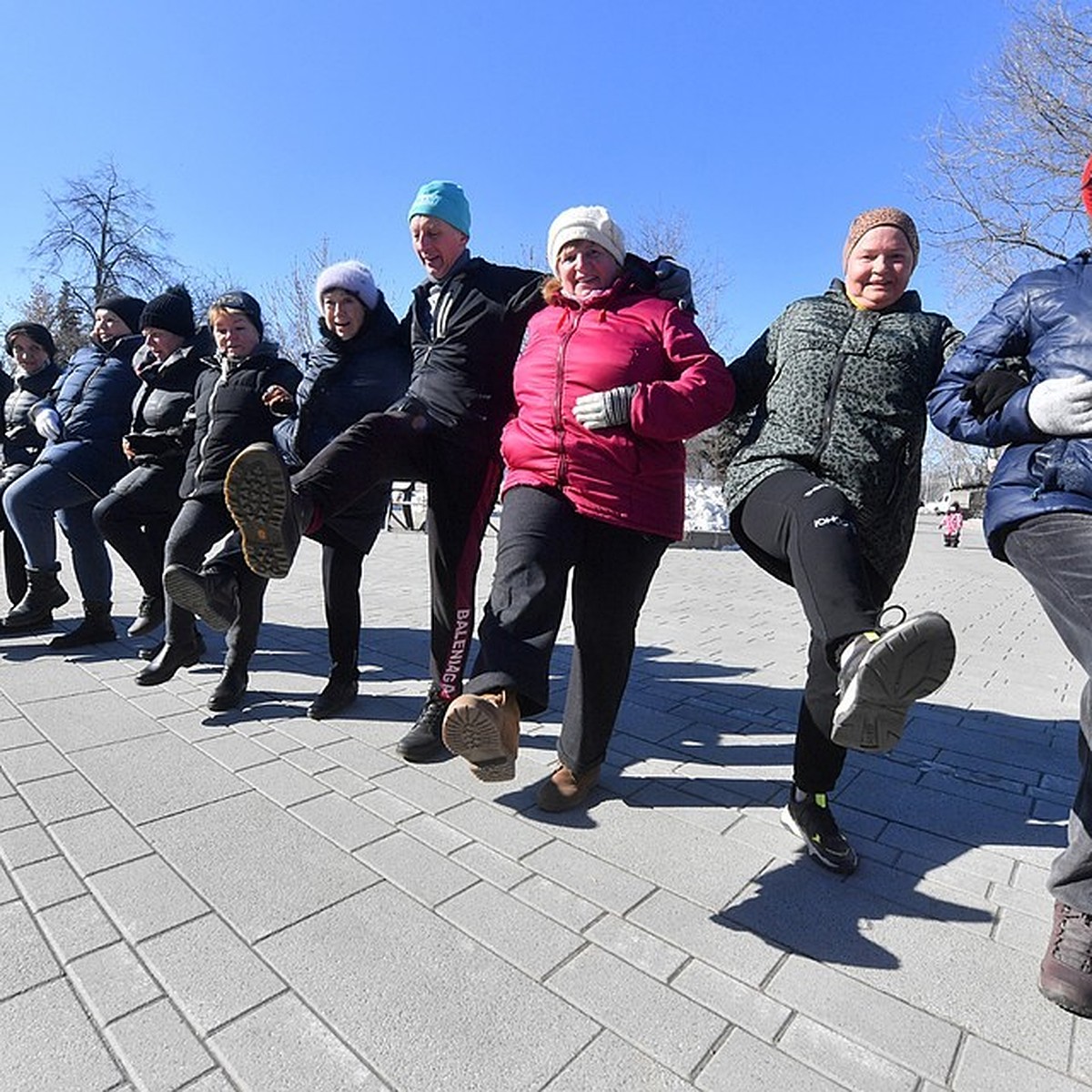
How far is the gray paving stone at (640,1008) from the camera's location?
150 cm

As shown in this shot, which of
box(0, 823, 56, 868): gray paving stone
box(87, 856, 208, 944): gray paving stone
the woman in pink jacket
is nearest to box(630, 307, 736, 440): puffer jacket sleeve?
the woman in pink jacket

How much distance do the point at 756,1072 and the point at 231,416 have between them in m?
3.46

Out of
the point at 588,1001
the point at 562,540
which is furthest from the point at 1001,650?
the point at 588,1001

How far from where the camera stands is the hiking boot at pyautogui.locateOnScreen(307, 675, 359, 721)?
3.50m

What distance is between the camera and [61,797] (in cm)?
252

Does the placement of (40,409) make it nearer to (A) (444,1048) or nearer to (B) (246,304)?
(B) (246,304)

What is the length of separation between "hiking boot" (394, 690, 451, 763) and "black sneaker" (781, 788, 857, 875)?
54.7 inches

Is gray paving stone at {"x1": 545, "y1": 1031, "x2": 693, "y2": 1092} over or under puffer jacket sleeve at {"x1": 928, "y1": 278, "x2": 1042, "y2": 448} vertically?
under

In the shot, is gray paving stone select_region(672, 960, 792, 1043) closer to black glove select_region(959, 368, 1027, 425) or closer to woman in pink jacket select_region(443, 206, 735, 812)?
woman in pink jacket select_region(443, 206, 735, 812)

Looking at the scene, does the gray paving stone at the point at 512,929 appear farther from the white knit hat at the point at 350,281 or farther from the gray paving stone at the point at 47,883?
the white knit hat at the point at 350,281

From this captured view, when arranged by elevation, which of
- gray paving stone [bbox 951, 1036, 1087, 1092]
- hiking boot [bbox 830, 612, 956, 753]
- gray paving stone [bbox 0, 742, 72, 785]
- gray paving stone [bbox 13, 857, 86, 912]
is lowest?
gray paving stone [bbox 0, 742, 72, 785]

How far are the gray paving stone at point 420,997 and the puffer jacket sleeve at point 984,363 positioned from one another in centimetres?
176

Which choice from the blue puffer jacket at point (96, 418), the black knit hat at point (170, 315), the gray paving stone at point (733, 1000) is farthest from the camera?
the blue puffer jacket at point (96, 418)

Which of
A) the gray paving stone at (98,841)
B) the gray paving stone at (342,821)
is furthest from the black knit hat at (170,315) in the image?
the gray paving stone at (342,821)
